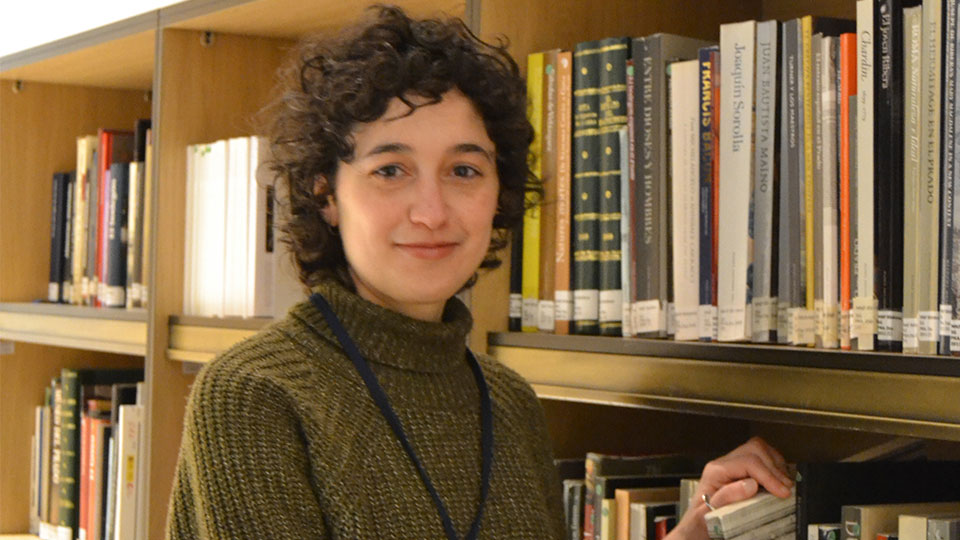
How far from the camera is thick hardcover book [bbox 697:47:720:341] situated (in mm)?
1254

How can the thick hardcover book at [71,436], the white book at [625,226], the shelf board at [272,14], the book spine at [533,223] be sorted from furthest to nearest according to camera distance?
the thick hardcover book at [71,436] < the shelf board at [272,14] < the book spine at [533,223] < the white book at [625,226]

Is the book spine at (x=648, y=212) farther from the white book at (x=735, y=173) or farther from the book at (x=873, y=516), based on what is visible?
the book at (x=873, y=516)

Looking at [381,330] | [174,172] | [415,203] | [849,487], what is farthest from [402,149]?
[174,172]

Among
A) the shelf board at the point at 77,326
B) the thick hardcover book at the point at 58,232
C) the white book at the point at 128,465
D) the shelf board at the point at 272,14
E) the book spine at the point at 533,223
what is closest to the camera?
the book spine at the point at 533,223

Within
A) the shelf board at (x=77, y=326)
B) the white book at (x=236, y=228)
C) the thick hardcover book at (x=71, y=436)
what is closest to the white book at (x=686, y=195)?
the white book at (x=236, y=228)

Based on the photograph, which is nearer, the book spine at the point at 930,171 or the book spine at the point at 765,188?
the book spine at the point at 930,171

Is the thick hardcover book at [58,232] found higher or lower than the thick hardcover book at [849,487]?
higher

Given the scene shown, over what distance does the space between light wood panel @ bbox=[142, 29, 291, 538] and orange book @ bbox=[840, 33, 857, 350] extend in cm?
120

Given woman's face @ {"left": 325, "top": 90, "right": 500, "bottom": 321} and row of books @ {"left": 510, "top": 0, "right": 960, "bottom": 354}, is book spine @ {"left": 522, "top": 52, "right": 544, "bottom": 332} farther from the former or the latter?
woman's face @ {"left": 325, "top": 90, "right": 500, "bottom": 321}

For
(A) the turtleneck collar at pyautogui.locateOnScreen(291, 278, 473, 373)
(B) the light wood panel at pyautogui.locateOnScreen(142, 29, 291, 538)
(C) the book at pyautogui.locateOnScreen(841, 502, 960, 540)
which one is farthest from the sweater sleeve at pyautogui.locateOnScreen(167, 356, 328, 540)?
(B) the light wood panel at pyautogui.locateOnScreen(142, 29, 291, 538)

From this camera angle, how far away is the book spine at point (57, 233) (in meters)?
2.61

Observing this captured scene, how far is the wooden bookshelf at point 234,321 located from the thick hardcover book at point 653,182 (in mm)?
56

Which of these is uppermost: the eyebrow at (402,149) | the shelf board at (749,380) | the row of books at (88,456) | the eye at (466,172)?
the eyebrow at (402,149)

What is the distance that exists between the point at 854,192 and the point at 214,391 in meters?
0.61
